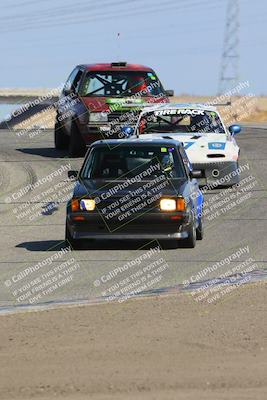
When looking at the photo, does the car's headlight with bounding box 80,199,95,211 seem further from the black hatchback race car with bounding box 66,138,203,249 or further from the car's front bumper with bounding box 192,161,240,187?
the car's front bumper with bounding box 192,161,240,187

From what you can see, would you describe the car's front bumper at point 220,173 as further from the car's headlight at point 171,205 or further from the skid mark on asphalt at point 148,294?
the skid mark on asphalt at point 148,294

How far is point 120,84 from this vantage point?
78.9 feet

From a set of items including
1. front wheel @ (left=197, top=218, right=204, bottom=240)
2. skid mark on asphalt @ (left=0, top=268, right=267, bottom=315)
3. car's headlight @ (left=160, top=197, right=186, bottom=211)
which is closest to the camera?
skid mark on asphalt @ (left=0, top=268, right=267, bottom=315)

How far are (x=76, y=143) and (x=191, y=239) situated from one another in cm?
1100

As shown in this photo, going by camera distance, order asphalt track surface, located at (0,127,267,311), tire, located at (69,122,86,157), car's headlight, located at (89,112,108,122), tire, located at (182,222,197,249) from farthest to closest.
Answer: tire, located at (69,122,86,157)
car's headlight, located at (89,112,108,122)
tire, located at (182,222,197,249)
asphalt track surface, located at (0,127,267,311)

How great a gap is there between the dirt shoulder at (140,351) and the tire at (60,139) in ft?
54.5

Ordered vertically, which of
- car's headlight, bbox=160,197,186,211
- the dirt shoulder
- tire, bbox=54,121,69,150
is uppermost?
the dirt shoulder

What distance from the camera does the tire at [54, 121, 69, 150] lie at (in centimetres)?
2639

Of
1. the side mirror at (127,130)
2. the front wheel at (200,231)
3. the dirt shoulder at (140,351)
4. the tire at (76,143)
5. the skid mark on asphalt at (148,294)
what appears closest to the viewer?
the dirt shoulder at (140,351)

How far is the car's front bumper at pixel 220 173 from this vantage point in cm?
2034

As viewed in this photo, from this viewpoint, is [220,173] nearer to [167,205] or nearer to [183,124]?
[183,124]

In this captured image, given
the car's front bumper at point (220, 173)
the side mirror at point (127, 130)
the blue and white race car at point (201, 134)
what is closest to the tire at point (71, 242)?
the blue and white race car at point (201, 134)

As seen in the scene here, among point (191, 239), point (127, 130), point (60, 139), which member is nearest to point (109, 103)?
point (127, 130)

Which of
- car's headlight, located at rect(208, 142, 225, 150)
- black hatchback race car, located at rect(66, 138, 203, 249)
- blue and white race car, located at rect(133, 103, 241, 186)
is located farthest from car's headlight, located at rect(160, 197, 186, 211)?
car's headlight, located at rect(208, 142, 225, 150)
